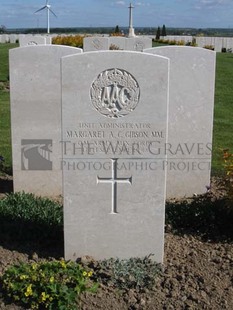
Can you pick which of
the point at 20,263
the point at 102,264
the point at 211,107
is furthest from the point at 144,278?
the point at 211,107

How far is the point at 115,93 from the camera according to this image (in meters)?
4.38

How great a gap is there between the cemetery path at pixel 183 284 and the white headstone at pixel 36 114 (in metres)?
1.99

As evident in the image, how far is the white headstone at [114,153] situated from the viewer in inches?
169

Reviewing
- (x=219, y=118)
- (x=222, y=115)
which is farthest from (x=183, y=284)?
(x=222, y=115)

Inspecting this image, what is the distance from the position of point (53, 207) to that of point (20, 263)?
1472mm

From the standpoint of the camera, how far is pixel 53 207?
577cm

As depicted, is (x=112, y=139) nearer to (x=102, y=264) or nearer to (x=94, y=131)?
(x=94, y=131)

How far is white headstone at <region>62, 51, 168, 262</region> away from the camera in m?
4.29

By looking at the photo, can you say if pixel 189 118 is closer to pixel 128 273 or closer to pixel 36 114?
pixel 36 114

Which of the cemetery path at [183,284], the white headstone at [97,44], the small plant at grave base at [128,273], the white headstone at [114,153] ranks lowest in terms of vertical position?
the cemetery path at [183,284]

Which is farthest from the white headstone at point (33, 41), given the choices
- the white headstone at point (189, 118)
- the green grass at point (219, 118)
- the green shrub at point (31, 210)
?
the green shrub at point (31, 210)

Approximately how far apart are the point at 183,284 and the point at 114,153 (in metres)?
1.24

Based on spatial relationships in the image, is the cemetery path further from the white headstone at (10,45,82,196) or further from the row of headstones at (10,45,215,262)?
the white headstone at (10,45,82,196)

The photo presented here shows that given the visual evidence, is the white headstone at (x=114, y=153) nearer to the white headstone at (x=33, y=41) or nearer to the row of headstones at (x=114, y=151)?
the row of headstones at (x=114, y=151)
